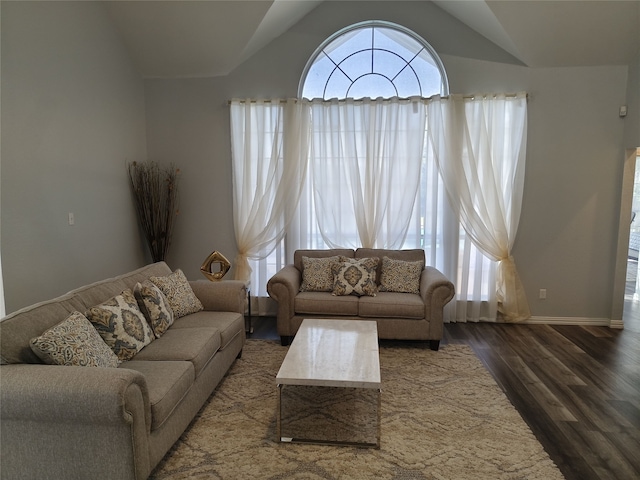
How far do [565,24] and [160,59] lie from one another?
4175 mm

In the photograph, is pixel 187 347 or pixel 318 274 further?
pixel 318 274

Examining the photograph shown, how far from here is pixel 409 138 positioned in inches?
173

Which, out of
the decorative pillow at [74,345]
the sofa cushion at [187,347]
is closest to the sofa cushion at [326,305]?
the sofa cushion at [187,347]

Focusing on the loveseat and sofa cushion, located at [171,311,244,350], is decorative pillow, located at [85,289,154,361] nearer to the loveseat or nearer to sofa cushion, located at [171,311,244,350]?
the loveseat

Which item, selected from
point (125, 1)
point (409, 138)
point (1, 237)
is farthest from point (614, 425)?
point (125, 1)

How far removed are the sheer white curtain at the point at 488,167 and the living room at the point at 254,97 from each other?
16cm

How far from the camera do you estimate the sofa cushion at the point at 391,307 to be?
3.66m

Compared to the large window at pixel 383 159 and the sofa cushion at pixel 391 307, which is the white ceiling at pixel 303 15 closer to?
the large window at pixel 383 159

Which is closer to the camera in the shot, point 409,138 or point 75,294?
point 75,294

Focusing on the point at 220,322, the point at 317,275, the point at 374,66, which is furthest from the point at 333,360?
the point at 374,66

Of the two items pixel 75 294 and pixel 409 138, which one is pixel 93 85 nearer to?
pixel 75 294

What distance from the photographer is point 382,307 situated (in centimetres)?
370

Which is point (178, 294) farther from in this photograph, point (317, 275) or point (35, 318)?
point (317, 275)

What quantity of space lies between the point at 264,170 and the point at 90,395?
333 cm
